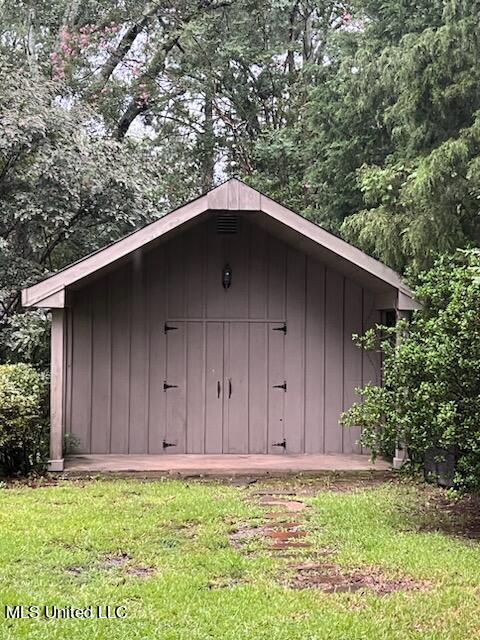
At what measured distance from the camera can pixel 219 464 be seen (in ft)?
27.5

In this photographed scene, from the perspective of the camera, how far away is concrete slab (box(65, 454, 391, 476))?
8.01m

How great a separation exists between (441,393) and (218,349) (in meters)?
4.27

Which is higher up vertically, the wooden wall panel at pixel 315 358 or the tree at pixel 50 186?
the tree at pixel 50 186

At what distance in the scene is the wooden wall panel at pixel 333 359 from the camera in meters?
9.40

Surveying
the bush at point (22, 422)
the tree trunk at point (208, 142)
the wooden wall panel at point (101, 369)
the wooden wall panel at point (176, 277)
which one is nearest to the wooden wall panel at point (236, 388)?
the wooden wall panel at point (176, 277)

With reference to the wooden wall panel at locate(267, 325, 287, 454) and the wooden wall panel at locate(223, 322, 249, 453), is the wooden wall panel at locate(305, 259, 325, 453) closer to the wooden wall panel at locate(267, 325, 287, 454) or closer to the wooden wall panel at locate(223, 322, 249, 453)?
the wooden wall panel at locate(267, 325, 287, 454)

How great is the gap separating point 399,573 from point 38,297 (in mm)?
4971

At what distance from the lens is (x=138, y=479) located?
784cm

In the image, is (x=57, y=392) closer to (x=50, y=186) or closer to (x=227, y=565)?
(x=227, y=565)

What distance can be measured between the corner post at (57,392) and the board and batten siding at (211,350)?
3.77 ft

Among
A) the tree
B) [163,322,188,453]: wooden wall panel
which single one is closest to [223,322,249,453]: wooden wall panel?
[163,322,188,453]: wooden wall panel

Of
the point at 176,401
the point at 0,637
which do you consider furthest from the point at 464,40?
the point at 0,637

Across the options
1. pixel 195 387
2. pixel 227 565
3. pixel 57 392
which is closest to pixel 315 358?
pixel 195 387

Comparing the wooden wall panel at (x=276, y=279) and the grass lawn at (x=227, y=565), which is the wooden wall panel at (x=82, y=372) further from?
the wooden wall panel at (x=276, y=279)
